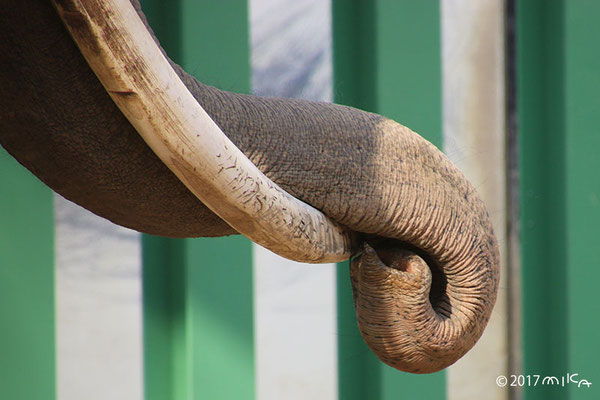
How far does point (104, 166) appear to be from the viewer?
17.8 inches

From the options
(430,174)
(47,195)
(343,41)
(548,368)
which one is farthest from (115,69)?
(548,368)

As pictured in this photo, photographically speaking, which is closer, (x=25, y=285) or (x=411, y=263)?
(x=411, y=263)

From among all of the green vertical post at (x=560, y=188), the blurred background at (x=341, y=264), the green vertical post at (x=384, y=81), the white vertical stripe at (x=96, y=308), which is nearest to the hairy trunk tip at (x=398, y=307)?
the blurred background at (x=341, y=264)

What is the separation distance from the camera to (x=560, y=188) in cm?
211

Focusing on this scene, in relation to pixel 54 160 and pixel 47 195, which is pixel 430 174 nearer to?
pixel 54 160

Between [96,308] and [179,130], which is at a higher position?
[179,130]

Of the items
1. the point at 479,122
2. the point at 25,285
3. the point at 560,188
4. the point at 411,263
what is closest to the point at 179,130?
the point at 411,263

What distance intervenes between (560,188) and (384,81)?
1.89 ft

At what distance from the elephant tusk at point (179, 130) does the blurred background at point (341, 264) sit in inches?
42.4

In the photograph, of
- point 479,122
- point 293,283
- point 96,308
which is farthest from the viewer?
point 479,122

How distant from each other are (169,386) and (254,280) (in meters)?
0.28

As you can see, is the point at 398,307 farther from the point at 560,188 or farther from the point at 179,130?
the point at 560,188
